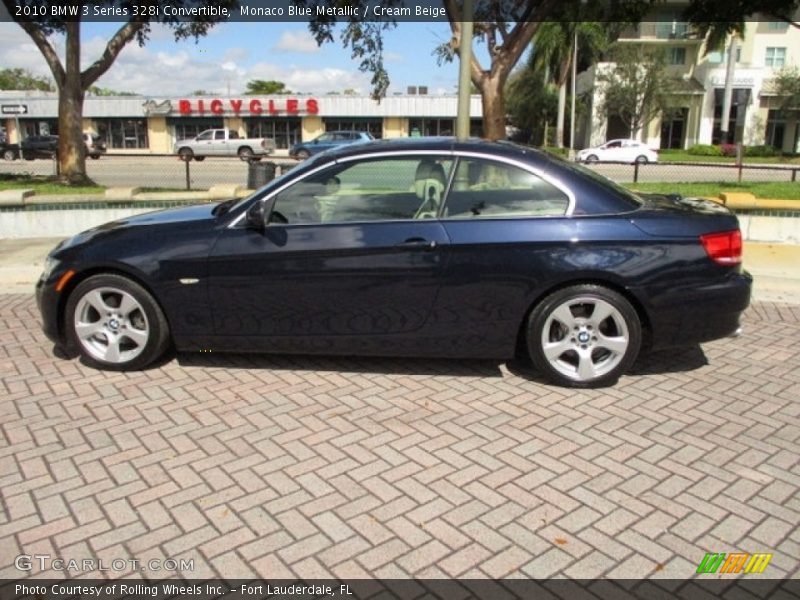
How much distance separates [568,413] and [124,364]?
118 inches

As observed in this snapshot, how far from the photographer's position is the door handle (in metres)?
4.33

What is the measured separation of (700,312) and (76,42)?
13125 mm

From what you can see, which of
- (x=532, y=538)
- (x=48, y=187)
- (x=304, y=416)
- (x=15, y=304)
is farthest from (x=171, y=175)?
(x=532, y=538)

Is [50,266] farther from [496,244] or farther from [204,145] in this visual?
[204,145]

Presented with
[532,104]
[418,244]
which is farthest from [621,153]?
→ [418,244]

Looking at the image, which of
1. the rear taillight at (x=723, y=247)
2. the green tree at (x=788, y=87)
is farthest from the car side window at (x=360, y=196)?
the green tree at (x=788, y=87)

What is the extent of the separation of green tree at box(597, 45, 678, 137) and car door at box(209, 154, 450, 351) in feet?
158

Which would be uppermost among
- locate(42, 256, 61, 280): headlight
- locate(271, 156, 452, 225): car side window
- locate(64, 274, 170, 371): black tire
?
locate(271, 156, 452, 225): car side window

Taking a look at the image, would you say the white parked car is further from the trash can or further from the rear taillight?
the rear taillight

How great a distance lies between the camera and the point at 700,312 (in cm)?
437

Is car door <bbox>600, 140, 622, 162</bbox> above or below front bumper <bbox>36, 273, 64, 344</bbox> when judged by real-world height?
above

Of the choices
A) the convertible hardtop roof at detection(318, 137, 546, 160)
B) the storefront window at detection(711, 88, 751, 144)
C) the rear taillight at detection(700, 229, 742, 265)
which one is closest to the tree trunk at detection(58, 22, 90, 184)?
the convertible hardtop roof at detection(318, 137, 546, 160)

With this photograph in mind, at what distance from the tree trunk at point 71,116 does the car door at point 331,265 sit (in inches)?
436

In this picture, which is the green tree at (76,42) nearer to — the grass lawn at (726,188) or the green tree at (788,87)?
the grass lawn at (726,188)
